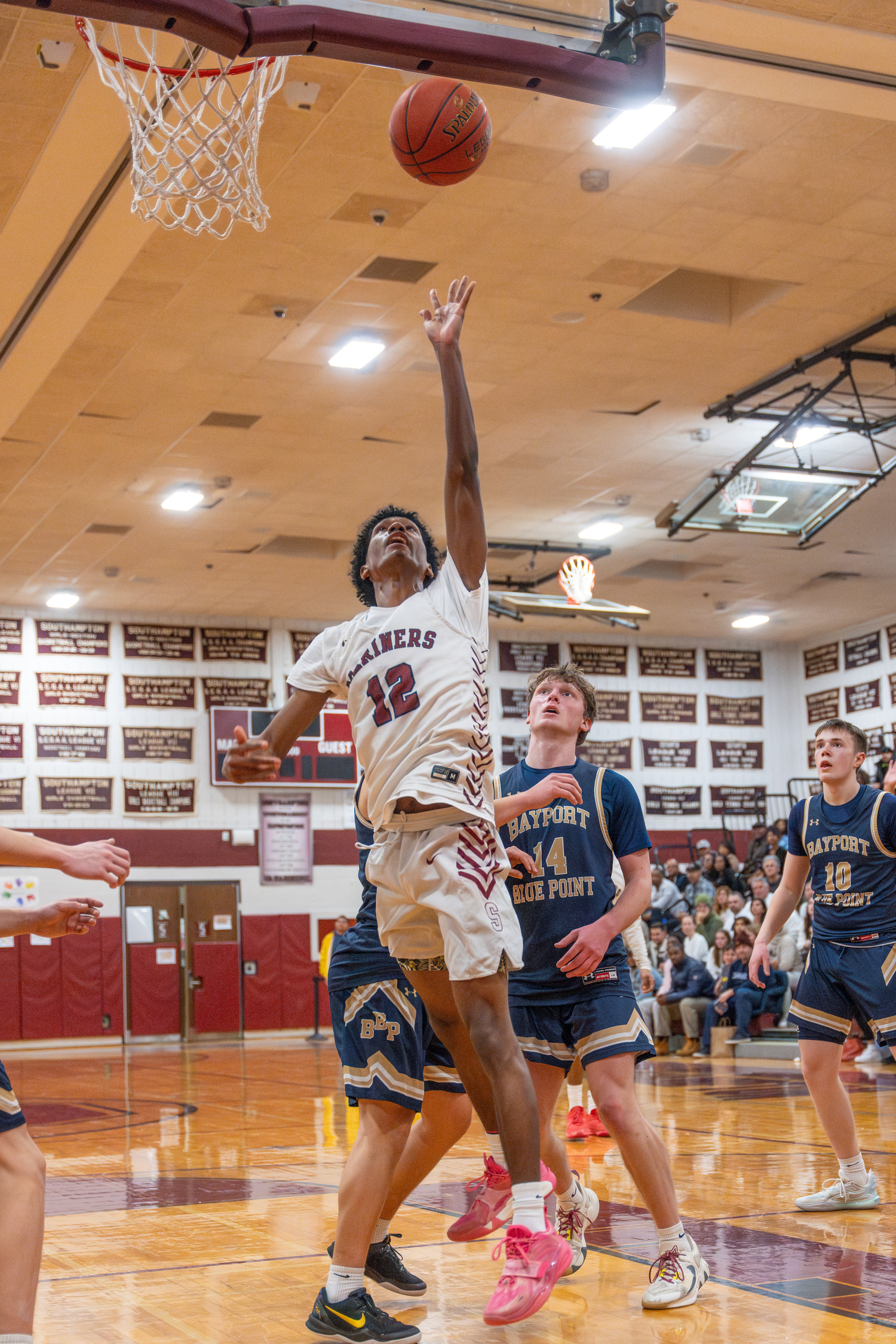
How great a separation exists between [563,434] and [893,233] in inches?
192

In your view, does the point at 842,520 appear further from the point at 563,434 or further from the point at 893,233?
the point at 893,233

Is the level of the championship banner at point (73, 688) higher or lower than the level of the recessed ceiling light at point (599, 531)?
lower

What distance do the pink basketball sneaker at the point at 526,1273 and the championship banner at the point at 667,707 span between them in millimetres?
21757

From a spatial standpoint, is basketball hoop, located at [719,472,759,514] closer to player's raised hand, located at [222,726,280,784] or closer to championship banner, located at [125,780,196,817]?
championship banner, located at [125,780,196,817]

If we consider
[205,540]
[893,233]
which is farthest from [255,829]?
[893,233]

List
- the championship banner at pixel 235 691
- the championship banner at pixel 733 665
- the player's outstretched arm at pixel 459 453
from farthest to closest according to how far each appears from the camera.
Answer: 1. the championship banner at pixel 733 665
2. the championship banner at pixel 235 691
3. the player's outstretched arm at pixel 459 453

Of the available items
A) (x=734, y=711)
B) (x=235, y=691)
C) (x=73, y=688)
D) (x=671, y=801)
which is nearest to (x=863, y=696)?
(x=734, y=711)

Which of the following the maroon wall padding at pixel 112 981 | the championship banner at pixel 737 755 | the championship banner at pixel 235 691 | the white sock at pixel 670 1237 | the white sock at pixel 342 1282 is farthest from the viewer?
the championship banner at pixel 737 755

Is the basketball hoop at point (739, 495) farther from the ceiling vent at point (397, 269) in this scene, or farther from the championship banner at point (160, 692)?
the championship banner at point (160, 692)

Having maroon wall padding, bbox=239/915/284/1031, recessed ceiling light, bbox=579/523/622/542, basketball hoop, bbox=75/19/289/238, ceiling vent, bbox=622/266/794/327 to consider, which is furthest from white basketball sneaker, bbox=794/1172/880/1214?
maroon wall padding, bbox=239/915/284/1031

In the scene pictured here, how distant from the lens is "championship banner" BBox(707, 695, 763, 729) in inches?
1009

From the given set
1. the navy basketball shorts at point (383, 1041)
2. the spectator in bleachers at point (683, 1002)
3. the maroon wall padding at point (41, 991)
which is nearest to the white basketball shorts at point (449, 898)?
the navy basketball shorts at point (383, 1041)

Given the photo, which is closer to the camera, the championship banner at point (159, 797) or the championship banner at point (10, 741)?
the championship banner at point (10, 741)

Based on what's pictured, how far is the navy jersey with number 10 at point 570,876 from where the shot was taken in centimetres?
455
